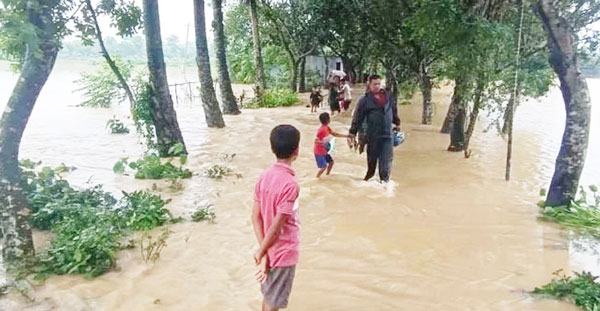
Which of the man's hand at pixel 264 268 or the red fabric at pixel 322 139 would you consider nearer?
the man's hand at pixel 264 268

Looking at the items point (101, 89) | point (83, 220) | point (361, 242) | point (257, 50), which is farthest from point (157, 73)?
point (101, 89)

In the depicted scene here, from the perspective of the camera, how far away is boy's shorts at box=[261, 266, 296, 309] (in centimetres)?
326

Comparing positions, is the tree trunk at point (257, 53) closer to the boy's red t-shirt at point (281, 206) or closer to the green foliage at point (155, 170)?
the green foliage at point (155, 170)

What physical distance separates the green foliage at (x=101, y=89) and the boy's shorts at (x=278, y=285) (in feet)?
74.7

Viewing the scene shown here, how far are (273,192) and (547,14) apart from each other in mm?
5235

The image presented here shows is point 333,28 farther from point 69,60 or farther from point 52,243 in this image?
point 69,60

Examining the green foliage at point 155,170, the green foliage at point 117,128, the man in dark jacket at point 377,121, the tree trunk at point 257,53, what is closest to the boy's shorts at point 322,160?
the man in dark jacket at point 377,121

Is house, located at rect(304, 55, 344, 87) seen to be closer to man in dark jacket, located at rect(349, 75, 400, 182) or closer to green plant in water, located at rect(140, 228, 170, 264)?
man in dark jacket, located at rect(349, 75, 400, 182)

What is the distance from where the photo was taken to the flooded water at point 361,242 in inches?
176

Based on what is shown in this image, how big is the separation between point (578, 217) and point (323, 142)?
395 centimetres

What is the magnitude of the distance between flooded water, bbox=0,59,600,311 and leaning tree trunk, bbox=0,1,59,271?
1.80ft

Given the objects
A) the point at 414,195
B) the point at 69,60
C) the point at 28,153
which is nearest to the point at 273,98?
the point at 28,153

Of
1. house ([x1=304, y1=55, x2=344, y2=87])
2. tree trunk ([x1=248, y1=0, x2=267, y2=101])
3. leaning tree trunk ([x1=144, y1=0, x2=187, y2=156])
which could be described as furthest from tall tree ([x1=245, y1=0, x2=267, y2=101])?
leaning tree trunk ([x1=144, y1=0, x2=187, y2=156])

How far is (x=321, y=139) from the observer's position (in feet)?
28.2
